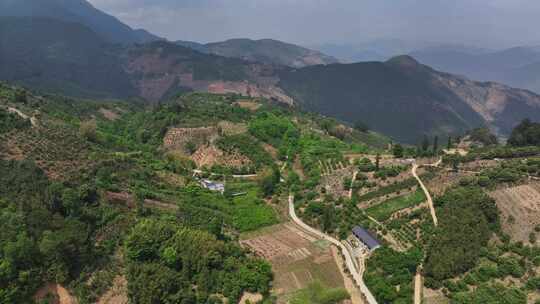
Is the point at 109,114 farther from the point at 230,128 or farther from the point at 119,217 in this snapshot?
the point at 119,217

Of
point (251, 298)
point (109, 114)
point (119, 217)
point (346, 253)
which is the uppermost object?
point (109, 114)

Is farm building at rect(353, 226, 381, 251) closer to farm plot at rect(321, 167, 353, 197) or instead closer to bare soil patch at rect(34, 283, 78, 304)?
farm plot at rect(321, 167, 353, 197)

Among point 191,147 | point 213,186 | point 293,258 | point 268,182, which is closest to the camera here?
point 293,258

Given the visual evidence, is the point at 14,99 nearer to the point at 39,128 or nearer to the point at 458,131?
the point at 39,128

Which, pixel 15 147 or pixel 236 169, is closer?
pixel 15 147

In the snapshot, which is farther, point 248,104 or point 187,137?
point 248,104

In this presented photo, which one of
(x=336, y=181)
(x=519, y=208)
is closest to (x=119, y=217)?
(x=336, y=181)

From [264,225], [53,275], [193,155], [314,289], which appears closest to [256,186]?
[264,225]
